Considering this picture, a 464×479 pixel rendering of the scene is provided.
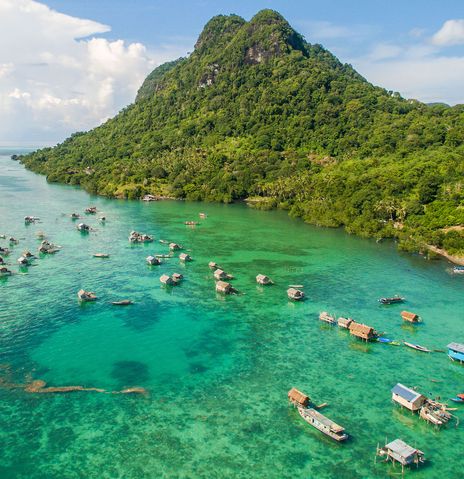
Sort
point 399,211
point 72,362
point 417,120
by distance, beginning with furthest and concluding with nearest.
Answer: point 417,120 → point 399,211 → point 72,362

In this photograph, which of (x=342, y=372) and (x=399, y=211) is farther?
(x=399, y=211)

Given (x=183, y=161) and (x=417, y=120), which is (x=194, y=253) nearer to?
(x=183, y=161)

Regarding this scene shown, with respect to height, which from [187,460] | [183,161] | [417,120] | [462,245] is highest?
[417,120]

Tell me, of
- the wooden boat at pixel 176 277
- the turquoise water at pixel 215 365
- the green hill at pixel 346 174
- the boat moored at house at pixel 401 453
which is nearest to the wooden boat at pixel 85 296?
the turquoise water at pixel 215 365

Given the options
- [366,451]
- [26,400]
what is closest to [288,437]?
[366,451]

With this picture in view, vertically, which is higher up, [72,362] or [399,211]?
[399,211]

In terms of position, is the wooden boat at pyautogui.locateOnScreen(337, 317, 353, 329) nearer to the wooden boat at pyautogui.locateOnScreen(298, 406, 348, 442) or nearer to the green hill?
the wooden boat at pyautogui.locateOnScreen(298, 406, 348, 442)

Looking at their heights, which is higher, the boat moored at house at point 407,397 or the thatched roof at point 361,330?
the thatched roof at point 361,330

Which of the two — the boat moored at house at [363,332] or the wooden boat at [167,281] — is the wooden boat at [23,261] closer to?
the wooden boat at [167,281]
